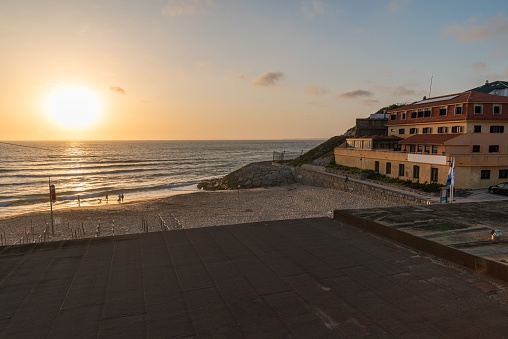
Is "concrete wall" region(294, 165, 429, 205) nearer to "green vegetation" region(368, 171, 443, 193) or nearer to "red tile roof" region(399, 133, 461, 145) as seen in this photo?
"green vegetation" region(368, 171, 443, 193)

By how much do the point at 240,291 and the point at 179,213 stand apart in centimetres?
3045

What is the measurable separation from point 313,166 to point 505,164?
33.5 metres

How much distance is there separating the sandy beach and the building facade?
6640 mm

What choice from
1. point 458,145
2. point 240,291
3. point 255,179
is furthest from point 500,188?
point 255,179

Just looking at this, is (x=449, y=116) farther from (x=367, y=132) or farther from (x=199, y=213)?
(x=199, y=213)

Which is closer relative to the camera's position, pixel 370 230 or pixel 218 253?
pixel 218 253

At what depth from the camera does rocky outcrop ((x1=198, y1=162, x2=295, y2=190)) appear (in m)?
61.0

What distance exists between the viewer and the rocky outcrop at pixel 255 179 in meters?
61.0

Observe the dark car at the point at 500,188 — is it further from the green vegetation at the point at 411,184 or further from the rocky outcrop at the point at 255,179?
the rocky outcrop at the point at 255,179

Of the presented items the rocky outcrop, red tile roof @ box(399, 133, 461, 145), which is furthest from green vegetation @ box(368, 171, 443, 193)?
the rocky outcrop

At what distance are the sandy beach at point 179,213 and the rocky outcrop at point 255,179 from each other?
30.1ft

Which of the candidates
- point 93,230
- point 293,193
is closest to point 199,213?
point 93,230

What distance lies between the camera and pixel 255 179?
6219 centimetres

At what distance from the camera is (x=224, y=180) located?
6469 centimetres
